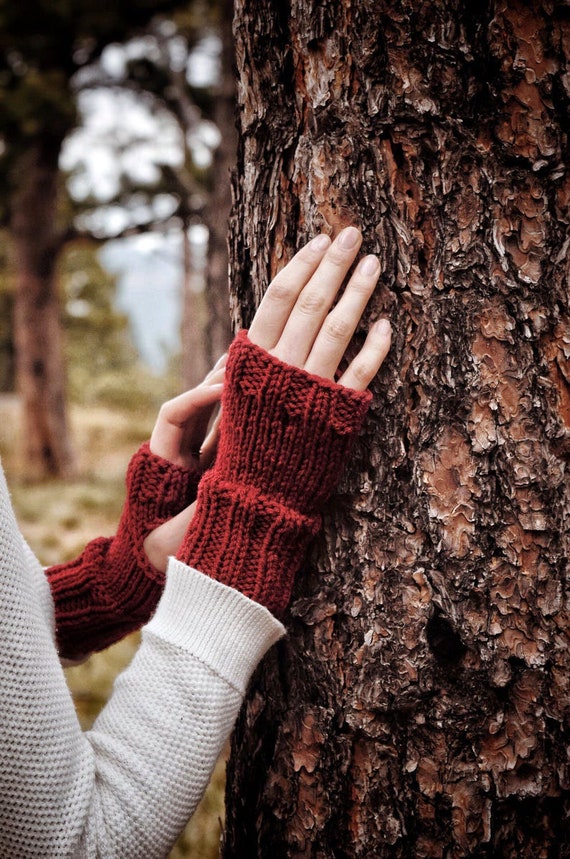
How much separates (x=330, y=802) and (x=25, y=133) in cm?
738

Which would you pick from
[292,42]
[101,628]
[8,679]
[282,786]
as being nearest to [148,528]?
[101,628]

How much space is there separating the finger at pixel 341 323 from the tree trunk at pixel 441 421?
4 cm

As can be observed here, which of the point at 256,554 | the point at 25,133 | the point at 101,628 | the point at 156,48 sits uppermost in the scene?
the point at 156,48

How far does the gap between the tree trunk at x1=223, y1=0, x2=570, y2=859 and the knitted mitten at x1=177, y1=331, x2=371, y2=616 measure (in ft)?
0.33

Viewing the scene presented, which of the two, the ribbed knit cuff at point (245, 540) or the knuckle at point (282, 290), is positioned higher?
the knuckle at point (282, 290)

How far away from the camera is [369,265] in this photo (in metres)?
1.12

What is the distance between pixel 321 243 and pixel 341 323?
0.15 m

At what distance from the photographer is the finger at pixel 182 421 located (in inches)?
51.1

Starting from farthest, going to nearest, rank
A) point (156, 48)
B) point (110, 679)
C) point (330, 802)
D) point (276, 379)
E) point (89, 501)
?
point (156, 48) < point (89, 501) < point (110, 679) < point (330, 802) < point (276, 379)

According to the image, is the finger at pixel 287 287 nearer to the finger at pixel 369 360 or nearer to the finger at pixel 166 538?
the finger at pixel 369 360

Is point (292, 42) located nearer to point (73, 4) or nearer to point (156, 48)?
point (73, 4)

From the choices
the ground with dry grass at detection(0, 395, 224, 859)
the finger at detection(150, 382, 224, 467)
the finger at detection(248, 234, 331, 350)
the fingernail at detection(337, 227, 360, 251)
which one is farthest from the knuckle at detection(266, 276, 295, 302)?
the ground with dry grass at detection(0, 395, 224, 859)

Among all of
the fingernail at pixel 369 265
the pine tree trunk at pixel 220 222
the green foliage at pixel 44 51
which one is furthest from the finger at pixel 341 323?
the green foliage at pixel 44 51

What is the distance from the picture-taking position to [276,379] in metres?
1.09
